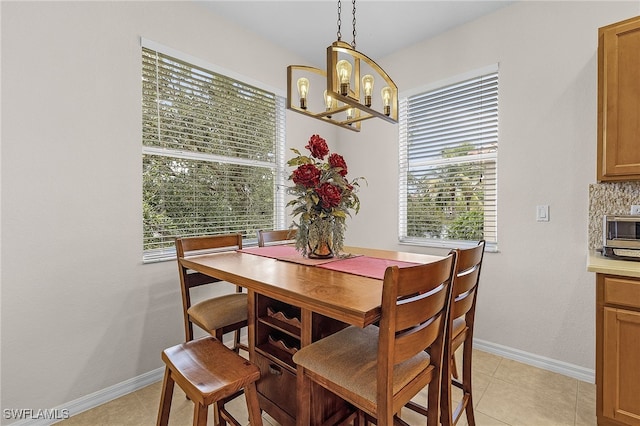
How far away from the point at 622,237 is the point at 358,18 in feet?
7.91

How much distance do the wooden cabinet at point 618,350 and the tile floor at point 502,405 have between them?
23 cm

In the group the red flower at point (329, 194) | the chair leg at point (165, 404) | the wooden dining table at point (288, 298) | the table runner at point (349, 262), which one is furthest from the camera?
the red flower at point (329, 194)

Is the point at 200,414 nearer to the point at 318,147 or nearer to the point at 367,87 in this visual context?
the point at 318,147

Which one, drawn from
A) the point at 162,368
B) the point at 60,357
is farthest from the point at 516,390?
the point at 60,357

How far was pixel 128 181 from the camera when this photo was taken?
2.02m

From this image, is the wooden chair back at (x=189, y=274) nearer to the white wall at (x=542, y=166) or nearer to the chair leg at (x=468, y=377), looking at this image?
the chair leg at (x=468, y=377)

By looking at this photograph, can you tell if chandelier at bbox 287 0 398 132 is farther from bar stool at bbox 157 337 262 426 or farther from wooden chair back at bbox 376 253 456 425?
bar stool at bbox 157 337 262 426

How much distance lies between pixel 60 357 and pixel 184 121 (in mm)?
1702

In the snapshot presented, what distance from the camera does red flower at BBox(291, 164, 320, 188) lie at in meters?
1.63

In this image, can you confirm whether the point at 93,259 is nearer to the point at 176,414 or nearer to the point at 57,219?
the point at 57,219

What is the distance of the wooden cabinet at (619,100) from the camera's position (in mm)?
1690

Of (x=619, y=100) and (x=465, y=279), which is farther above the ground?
(x=619, y=100)

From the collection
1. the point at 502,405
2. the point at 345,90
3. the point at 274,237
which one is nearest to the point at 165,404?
the point at 274,237

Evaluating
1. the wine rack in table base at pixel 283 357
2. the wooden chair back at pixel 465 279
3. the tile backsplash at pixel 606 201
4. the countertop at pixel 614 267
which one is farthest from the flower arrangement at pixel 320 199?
the tile backsplash at pixel 606 201
